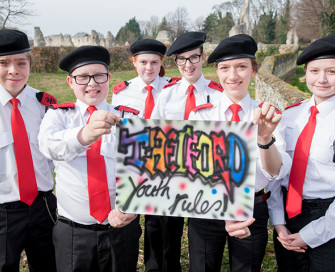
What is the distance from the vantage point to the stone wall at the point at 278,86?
649 centimetres

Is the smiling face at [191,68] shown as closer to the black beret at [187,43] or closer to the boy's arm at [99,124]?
the black beret at [187,43]

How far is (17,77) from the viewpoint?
255cm

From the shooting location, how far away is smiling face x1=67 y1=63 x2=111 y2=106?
2.26 metres

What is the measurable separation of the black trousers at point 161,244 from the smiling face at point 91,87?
161 cm

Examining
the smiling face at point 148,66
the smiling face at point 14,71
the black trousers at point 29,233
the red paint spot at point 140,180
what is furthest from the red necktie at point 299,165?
the smiling face at point 14,71

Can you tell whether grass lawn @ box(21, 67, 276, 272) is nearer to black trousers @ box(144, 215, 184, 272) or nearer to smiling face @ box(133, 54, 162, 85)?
black trousers @ box(144, 215, 184, 272)

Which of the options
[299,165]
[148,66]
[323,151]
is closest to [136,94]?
[148,66]

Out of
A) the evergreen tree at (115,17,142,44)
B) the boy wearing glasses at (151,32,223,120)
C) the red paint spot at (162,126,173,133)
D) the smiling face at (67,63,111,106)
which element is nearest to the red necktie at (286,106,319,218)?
the red paint spot at (162,126,173,133)

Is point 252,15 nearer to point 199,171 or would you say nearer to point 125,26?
point 125,26

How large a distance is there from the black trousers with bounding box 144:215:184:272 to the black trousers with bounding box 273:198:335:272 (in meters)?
1.17

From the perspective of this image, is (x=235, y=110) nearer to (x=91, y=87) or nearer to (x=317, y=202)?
(x=317, y=202)

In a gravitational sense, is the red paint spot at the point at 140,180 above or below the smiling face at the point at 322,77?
below

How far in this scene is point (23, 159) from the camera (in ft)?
8.36

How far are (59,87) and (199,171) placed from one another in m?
15.3
